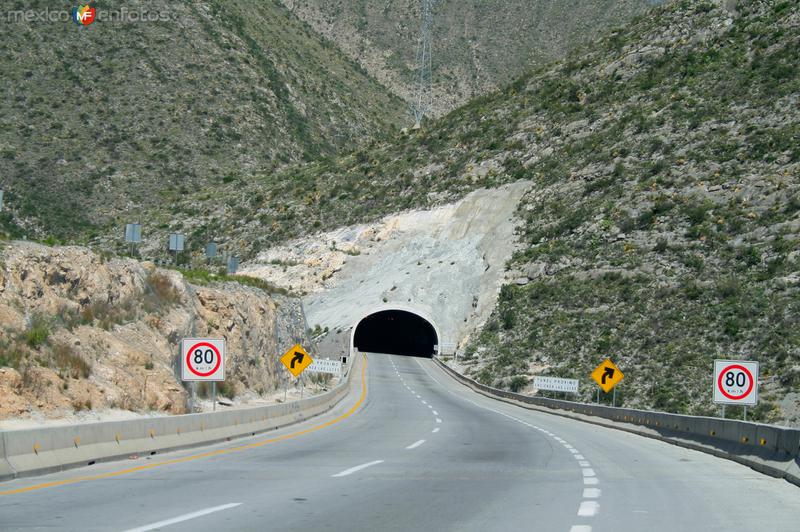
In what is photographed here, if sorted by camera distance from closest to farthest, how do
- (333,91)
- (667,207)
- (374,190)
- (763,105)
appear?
(667,207) < (763,105) < (374,190) < (333,91)

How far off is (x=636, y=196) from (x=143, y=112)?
170 feet

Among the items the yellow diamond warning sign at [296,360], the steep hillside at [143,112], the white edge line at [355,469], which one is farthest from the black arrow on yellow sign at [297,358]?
the steep hillside at [143,112]

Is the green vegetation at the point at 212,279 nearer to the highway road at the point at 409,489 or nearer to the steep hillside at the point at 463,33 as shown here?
the highway road at the point at 409,489

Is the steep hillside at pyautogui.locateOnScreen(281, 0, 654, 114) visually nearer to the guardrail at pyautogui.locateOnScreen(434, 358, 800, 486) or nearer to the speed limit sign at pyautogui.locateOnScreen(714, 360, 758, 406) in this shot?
the guardrail at pyautogui.locateOnScreen(434, 358, 800, 486)

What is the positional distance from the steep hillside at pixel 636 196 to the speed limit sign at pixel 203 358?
26341 mm

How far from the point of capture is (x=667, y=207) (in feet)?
230

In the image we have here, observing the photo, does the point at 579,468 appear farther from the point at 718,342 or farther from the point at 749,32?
Result: the point at 749,32

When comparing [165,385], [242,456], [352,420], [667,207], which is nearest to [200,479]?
[242,456]

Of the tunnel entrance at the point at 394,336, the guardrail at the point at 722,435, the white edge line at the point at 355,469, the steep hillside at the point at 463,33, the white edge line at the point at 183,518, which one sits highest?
the steep hillside at the point at 463,33

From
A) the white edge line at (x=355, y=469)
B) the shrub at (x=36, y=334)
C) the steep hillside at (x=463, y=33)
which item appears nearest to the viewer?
the white edge line at (x=355, y=469)

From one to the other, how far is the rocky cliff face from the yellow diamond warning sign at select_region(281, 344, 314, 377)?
3006 millimetres

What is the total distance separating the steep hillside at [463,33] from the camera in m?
154

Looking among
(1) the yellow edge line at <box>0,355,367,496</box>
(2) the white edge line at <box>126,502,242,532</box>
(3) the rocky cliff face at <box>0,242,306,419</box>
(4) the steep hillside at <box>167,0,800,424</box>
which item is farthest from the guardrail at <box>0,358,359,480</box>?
(4) the steep hillside at <box>167,0,800,424</box>

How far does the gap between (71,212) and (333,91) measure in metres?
47.1
